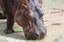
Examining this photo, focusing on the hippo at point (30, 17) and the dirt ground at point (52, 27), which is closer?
the hippo at point (30, 17)

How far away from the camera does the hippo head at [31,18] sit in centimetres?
221

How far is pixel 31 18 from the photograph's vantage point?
2230mm

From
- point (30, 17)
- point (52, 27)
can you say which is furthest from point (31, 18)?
point (52, 27)

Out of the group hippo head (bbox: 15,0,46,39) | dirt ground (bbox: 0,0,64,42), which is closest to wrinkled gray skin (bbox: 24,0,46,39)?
hippo head (bbox: 15,0,46,39)

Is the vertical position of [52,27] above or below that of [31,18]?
below

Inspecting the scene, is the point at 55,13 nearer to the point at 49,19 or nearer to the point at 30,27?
the point at 49,19

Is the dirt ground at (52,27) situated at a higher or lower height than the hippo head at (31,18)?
lower

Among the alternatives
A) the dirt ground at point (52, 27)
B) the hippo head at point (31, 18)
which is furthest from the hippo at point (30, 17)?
the dirt ground at point (52, 27)

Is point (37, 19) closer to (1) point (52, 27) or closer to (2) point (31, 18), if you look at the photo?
(2) point (31, 18)

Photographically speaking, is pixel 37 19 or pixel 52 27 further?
pixel 52 27

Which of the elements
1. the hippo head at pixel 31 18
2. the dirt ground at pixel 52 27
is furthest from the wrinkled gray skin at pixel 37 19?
the dirt ground at pixel 52 27

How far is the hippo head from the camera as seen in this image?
2.21 metres

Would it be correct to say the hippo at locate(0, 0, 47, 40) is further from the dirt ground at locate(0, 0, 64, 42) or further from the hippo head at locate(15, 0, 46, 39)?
the dirt ground at locate(0, 0, 64, 42)

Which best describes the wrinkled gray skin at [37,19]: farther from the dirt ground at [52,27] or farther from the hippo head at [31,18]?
the dirt ground at [52,27]
